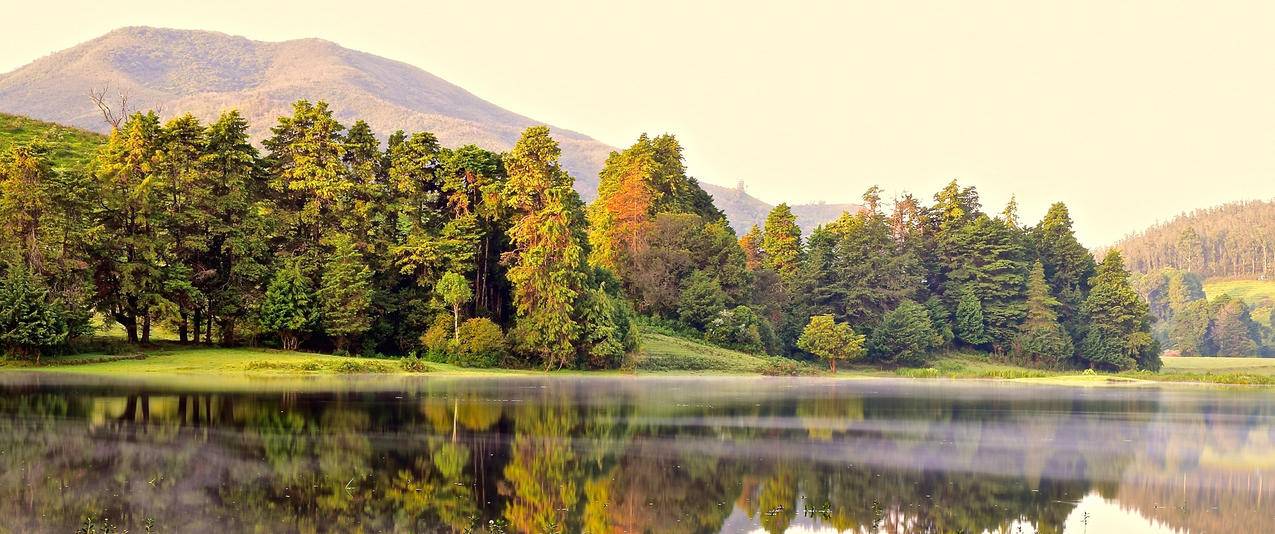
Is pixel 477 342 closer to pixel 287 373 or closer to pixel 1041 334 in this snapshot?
pixel 287 373

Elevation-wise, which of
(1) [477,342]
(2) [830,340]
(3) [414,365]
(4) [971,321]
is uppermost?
(4) [971,321]

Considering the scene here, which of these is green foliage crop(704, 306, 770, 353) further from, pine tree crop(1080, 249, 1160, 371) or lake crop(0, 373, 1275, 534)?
lake crop(0, 373, 1275, 534)

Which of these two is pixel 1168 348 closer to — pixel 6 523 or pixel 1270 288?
pixel 1270 288

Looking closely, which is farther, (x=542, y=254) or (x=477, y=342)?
(x=542, y=254)

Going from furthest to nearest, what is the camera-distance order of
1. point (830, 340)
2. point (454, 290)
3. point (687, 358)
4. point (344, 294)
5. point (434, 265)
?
point (830, 340), point (687, 358), point (434, 265), point (454, 290), point (344, 294)

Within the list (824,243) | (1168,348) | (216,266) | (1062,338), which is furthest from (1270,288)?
(216,266)

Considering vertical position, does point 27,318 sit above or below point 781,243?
below

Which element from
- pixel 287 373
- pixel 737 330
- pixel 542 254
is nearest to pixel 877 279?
pixel 737 330

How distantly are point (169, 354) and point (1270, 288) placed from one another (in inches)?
7298

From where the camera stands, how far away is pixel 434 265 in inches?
2650

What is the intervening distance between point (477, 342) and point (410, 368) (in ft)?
22.1

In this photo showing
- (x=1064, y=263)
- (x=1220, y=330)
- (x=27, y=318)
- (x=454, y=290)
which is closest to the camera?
(x=27, y=318)

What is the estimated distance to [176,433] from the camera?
77.0 ft

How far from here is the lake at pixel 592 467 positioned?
15719 mm
